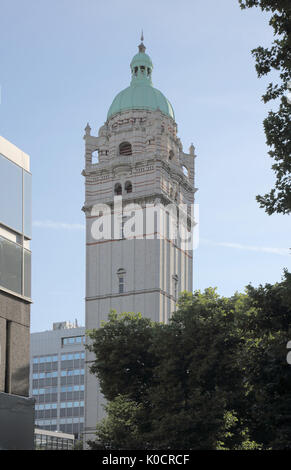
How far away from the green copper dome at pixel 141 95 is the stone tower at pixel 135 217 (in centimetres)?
14

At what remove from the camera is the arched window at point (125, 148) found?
83919mm

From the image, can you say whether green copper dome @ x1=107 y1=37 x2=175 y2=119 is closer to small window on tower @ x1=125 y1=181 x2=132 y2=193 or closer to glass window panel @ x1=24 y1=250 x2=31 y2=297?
small window on tower @ x1=125 y1=181 x2=132 y2=193

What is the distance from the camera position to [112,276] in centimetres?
7919

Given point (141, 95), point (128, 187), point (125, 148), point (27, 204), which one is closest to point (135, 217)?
point (128, 187)

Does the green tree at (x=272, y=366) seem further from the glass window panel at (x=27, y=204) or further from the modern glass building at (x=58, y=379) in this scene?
the modern glass building at (x=58, y=379)

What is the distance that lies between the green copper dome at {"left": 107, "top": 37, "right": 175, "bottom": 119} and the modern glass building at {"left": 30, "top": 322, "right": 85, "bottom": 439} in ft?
133

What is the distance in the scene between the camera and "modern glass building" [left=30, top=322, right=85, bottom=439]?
370 ft

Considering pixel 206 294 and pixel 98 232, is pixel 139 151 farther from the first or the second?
pixel 206 294

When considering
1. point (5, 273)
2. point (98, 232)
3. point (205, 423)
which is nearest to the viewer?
point (5, 273)

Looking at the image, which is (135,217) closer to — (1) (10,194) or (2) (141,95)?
(2) (141,95)

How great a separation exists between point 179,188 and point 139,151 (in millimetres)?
5544

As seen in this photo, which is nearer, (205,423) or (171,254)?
(205,423)

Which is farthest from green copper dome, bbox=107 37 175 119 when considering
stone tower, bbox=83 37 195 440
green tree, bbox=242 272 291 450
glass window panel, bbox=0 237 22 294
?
glass window panel, bbox=0 237 22 294

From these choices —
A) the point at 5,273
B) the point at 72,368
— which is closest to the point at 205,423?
the point at 5,273
